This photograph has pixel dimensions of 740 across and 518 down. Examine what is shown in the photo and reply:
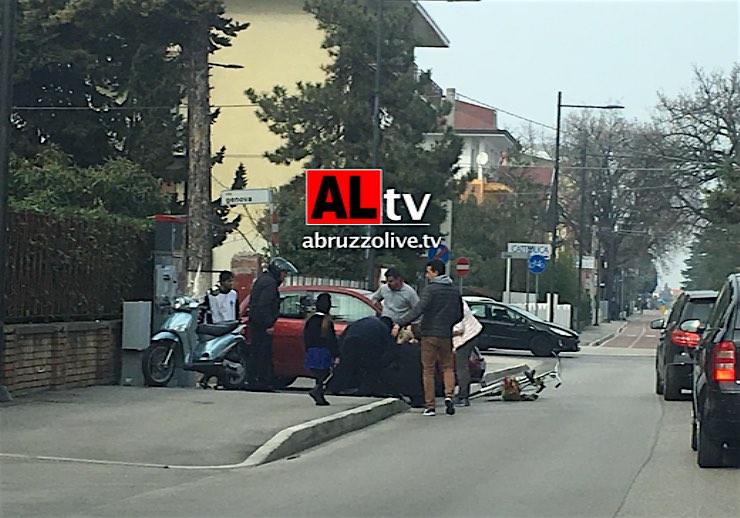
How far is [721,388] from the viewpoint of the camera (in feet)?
33.6

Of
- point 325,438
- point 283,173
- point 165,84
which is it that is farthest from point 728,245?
point 325,438

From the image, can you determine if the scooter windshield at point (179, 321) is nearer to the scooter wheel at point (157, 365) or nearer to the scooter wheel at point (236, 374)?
the scooter wheel at point (157, 365)

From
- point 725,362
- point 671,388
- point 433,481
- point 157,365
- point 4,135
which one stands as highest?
point 4,135

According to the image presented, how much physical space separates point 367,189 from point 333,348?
746 inches

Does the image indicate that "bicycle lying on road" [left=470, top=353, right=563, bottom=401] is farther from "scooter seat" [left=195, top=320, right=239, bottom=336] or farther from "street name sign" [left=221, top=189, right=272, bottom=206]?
"street name sign" [left=221, top=189, right=272, bottom=206]

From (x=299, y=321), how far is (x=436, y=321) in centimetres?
348

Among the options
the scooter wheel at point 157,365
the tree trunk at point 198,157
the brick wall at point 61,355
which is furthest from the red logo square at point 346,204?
the brick wall at point 61,355

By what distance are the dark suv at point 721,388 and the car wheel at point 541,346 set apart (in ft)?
77.4

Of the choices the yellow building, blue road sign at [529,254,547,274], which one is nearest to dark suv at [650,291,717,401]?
blue road sign at [529,254,547,274]

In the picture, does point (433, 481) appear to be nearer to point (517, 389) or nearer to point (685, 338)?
point (517, 389)

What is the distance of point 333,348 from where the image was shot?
1580 cm

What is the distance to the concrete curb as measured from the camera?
11570 mm

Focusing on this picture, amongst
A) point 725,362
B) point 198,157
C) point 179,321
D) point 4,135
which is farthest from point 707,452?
point 198,157

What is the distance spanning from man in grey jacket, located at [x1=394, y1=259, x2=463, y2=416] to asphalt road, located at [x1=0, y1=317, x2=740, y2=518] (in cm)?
115
